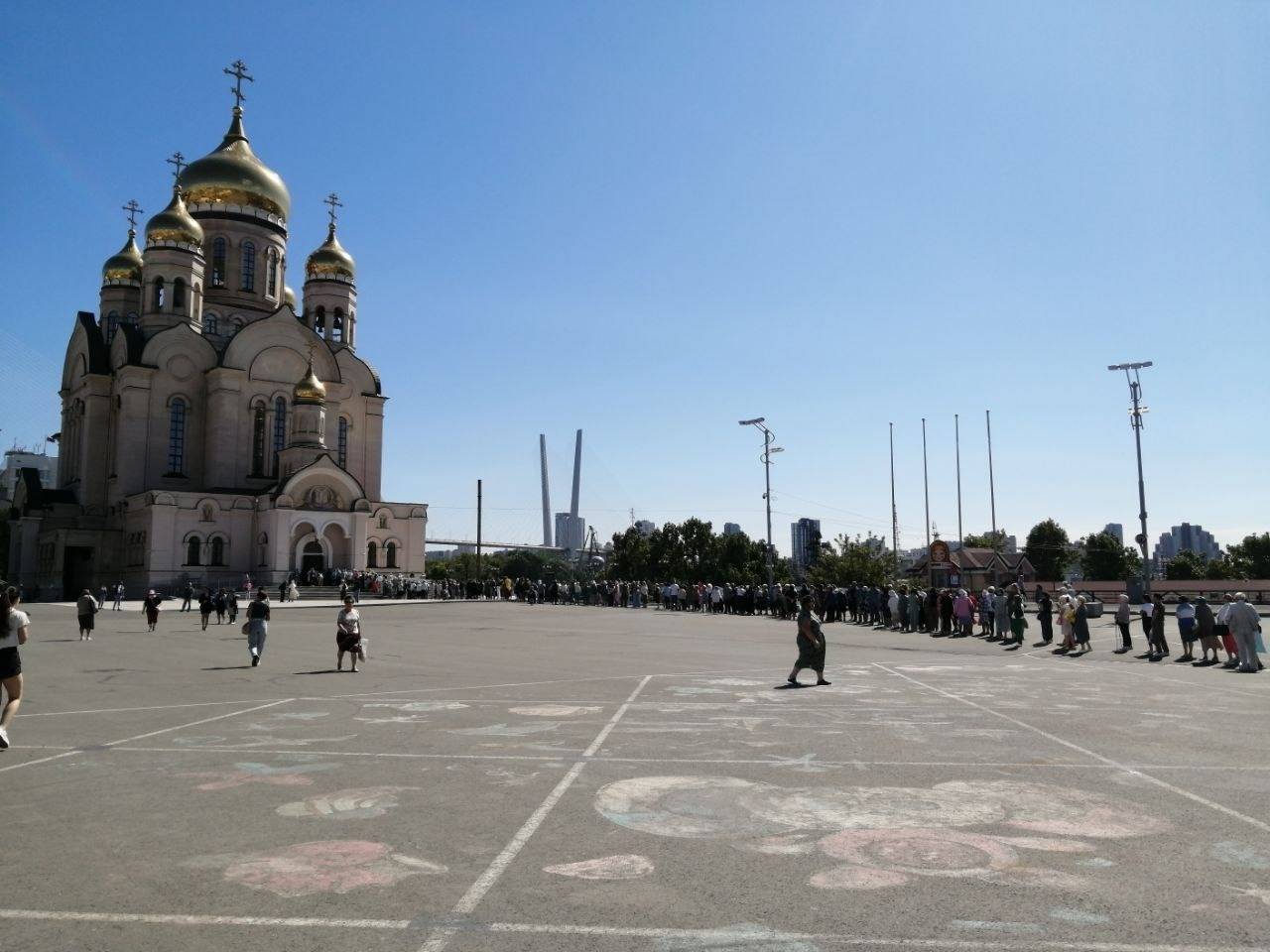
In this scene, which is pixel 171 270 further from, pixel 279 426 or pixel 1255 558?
pixel 1255 558

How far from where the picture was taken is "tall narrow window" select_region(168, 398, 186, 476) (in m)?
57.7

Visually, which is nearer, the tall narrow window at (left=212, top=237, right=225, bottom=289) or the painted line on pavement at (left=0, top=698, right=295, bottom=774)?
the painted line on pavement at (left=0, top=698, right=295, bottom=774)

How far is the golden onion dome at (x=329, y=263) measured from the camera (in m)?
66.1

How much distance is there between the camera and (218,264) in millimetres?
63656

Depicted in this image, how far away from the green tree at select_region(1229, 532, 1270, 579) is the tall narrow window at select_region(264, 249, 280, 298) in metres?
99.9

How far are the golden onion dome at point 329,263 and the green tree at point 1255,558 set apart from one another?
95506 millimetres

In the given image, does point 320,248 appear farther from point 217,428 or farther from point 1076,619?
point 1076,619

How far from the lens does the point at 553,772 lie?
802 cm

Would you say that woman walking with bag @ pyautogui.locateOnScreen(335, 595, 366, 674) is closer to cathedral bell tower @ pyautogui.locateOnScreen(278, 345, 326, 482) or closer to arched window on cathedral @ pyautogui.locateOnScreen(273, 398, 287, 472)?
cathedral bell tower @ pyautogui.locateOnScreen(278, 345, 326, 482)

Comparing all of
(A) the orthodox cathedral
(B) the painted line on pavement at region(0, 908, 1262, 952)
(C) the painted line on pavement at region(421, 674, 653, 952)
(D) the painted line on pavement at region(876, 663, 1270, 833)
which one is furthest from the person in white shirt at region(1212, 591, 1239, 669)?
(A) the orthodox cathedral

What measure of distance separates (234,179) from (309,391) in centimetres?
1761

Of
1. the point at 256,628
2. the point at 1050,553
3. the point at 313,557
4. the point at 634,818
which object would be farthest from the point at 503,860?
the point at 1050,553

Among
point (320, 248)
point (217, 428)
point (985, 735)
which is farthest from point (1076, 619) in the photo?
point (320, 248)

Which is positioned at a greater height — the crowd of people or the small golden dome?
the small golden dome
